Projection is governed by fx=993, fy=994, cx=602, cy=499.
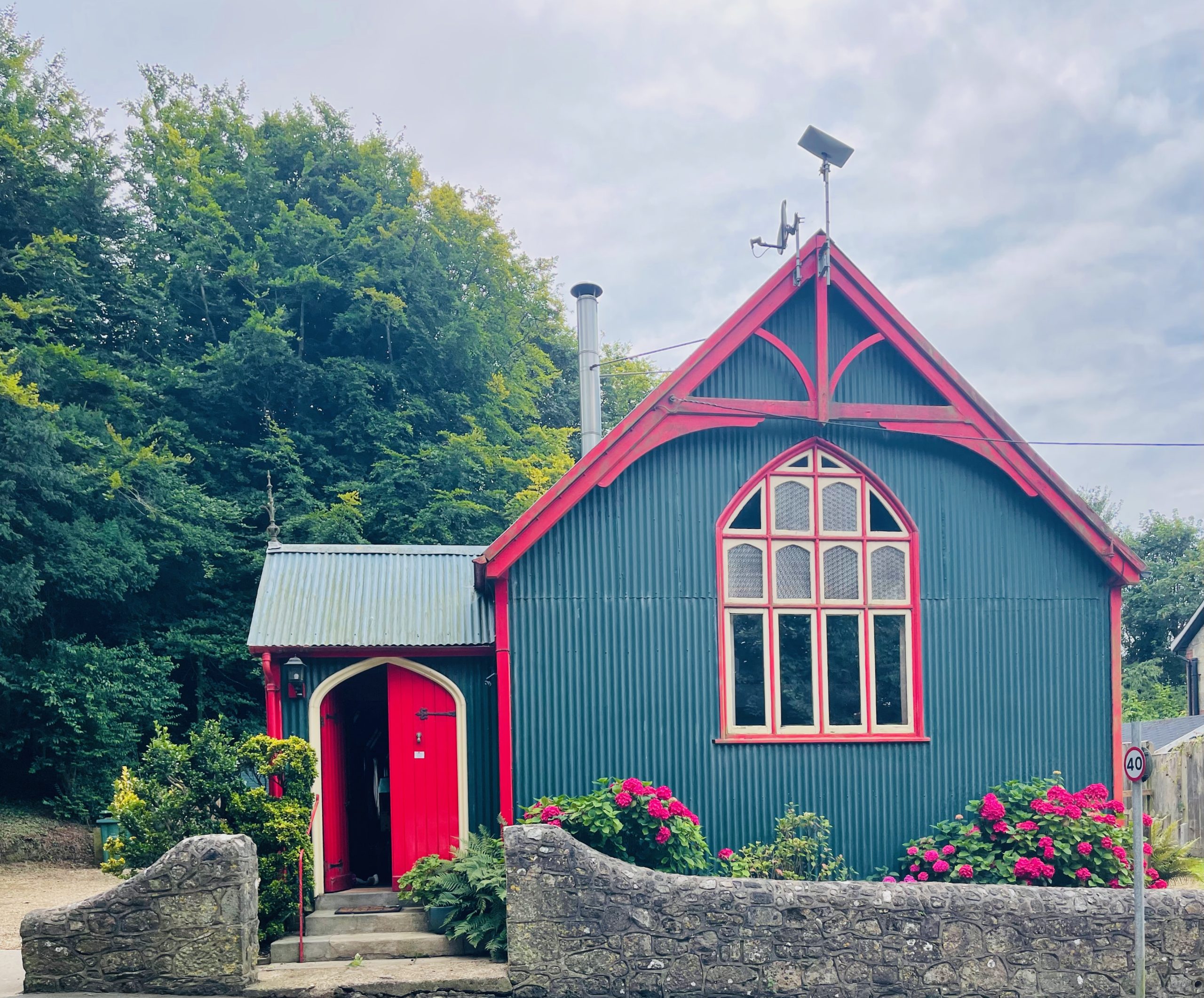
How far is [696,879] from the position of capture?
26.2 ft

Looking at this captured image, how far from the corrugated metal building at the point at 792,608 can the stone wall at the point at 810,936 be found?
2147 mm

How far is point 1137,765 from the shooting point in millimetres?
7133

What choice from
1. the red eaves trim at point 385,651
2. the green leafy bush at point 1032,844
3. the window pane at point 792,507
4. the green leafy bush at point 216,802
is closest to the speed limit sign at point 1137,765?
the green leafy bush at point 1032,844

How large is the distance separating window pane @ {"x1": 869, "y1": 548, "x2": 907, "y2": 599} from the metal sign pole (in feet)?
10.6

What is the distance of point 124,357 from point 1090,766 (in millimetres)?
20235

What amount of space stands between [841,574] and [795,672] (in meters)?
1.18

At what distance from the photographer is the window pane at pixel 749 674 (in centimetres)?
1043

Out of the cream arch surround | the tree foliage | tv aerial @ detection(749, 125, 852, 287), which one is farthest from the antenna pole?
the tree foliage

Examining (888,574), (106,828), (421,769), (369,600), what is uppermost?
(888,574)

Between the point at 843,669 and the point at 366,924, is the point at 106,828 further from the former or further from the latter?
the point at 843,669

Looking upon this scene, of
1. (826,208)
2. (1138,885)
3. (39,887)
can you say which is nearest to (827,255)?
(826,208)

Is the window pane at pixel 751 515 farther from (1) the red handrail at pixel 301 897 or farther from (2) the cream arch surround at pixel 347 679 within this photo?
(1) the red handrail at pixel 301 897

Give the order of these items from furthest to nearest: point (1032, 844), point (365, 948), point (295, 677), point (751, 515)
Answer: point (751, 515) < point (295, 677) < point (1032, 844) < point (365, 948)

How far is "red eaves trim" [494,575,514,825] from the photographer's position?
978 cm
